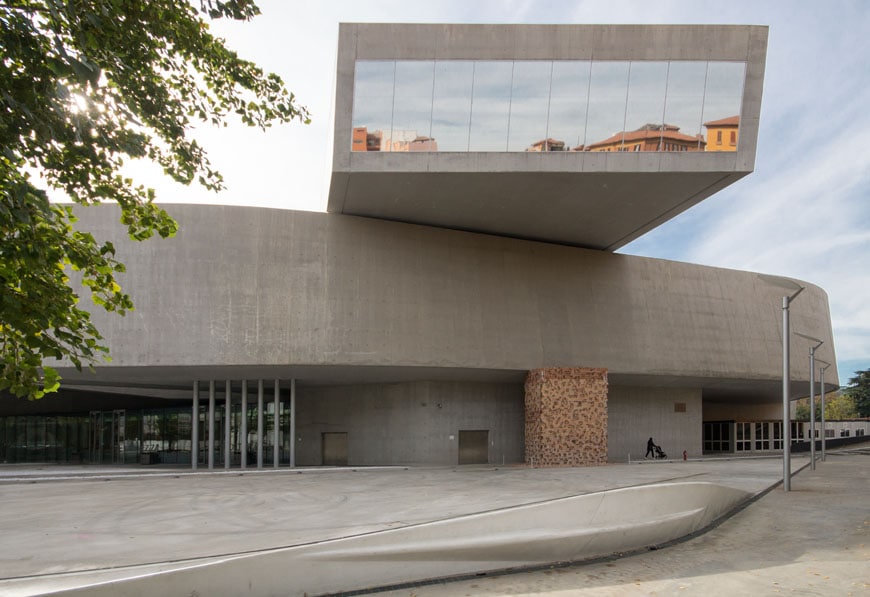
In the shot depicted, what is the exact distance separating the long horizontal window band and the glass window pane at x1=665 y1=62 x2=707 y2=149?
0.09 ft

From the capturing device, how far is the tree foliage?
511cm

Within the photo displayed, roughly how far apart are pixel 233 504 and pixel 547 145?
486 inches

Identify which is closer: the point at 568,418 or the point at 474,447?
Result: the point at 568,418

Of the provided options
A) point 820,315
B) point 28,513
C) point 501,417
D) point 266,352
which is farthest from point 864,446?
point 28,513

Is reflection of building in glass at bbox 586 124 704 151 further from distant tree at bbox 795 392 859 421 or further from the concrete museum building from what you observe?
distant tree at bbox 795 392 859 421

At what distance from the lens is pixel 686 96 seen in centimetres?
1959

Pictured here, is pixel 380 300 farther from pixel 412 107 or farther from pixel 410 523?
pixel 410 523

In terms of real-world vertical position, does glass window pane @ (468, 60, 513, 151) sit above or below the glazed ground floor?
above

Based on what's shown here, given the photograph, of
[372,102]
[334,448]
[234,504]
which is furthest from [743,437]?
[234,504]

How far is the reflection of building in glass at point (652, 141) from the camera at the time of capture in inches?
776

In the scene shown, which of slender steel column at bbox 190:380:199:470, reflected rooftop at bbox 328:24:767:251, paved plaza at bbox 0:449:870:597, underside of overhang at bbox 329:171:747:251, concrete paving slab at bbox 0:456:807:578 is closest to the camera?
paved plaza at bbox 0:449:870:597

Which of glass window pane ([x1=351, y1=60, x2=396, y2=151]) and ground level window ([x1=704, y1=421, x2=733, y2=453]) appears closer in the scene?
glass window pane ([x1=351, y1=60, x2=396, y2=151])

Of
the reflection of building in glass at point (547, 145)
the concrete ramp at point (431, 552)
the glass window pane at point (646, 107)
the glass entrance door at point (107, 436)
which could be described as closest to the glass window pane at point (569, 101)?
the reflection of building in glass at point (547, 145)

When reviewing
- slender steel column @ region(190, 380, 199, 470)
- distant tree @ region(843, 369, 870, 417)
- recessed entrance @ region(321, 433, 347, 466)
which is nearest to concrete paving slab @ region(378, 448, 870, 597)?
recessed entrance @ region(321, 433, 347, 466)
